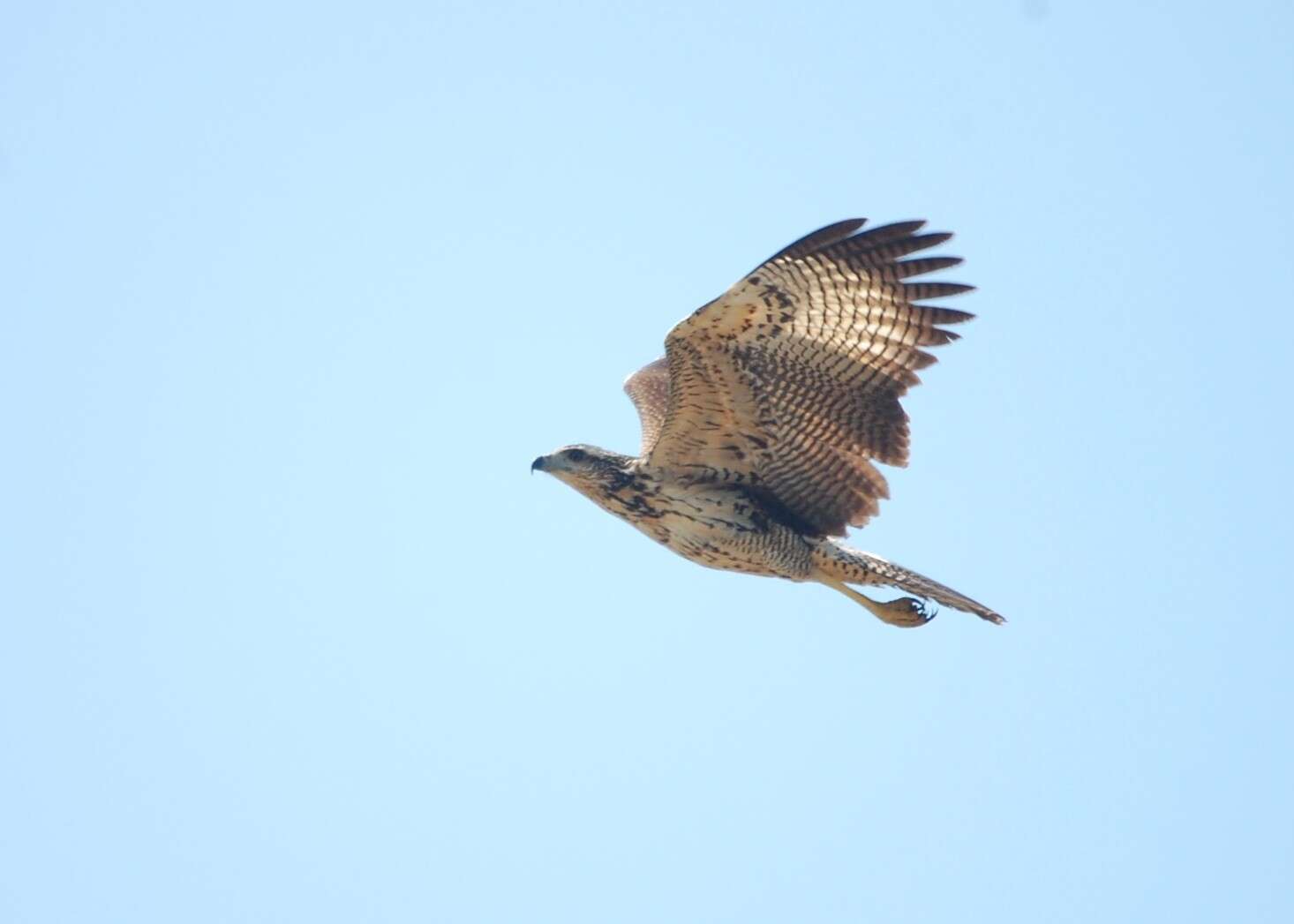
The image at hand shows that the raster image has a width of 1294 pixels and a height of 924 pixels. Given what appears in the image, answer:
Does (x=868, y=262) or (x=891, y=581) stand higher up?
(x=868, y=262)

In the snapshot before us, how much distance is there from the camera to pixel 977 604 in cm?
1393

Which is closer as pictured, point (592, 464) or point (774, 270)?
point (774, 270)

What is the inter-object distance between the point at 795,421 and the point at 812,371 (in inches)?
13.4

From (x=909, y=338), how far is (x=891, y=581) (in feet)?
4.95

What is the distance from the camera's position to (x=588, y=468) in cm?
1433

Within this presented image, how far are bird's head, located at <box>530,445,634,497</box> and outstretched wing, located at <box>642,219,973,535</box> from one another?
8.8 inches

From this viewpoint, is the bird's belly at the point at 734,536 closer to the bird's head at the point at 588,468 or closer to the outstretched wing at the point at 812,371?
the outstretched wing at the point at 812,371

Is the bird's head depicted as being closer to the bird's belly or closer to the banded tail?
the bird's belly

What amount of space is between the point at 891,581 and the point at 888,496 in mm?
503

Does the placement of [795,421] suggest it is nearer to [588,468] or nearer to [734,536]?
[734,536]

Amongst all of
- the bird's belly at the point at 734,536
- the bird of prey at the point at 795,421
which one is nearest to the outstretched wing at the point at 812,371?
the bird of prey at the point at 795,421

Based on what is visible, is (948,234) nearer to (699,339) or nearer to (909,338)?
(909,338)

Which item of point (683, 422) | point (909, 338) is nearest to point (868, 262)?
point (909, 338)

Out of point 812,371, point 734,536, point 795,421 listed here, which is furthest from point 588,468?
point 812,371
